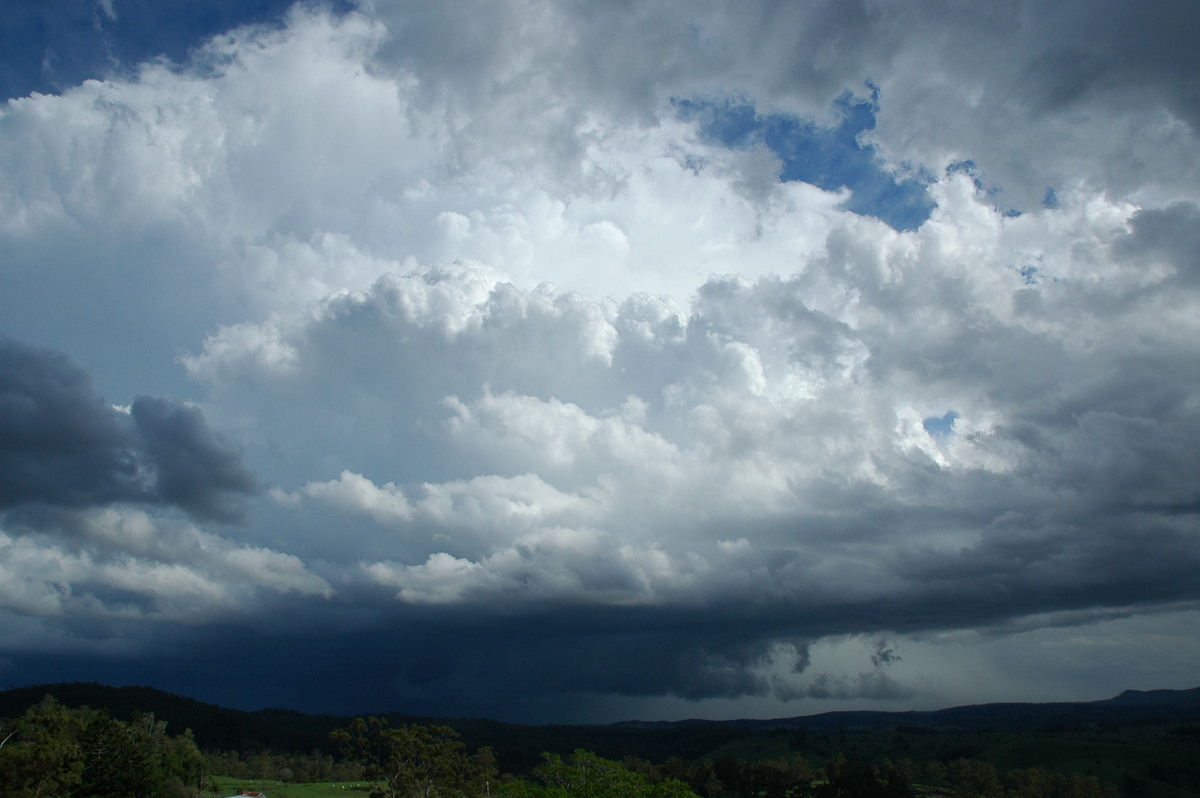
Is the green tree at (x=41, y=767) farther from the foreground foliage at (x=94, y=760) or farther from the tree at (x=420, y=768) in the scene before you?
the tree at (x=420, y=768)

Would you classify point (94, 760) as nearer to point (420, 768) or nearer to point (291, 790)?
point (420, 768)

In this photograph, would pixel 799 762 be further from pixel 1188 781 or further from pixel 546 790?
pixel 546 790

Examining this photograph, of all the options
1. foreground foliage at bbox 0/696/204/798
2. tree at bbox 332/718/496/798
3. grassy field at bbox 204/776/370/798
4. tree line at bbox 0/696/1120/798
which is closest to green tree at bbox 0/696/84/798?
foreground foliage at bbox 0/696/204/798

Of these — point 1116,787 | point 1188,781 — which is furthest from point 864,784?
point 1188,781

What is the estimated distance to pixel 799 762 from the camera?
199m

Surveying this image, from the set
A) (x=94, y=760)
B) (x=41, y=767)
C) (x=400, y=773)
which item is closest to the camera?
(x=41, y=767)

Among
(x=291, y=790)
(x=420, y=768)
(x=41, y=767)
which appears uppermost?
(x=41, y=767)

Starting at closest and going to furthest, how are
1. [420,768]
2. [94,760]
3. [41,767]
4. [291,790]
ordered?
[41,767] < [420,768] < [94,760] < [291,790]

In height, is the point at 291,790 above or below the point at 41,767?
below

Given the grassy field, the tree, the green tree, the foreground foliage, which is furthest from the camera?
the grassy field

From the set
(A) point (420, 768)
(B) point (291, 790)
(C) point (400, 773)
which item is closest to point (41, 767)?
(C) point (400, 773)

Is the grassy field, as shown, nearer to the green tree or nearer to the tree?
the tree

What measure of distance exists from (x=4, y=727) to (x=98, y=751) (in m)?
48.8

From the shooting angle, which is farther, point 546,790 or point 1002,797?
point 1002,797
